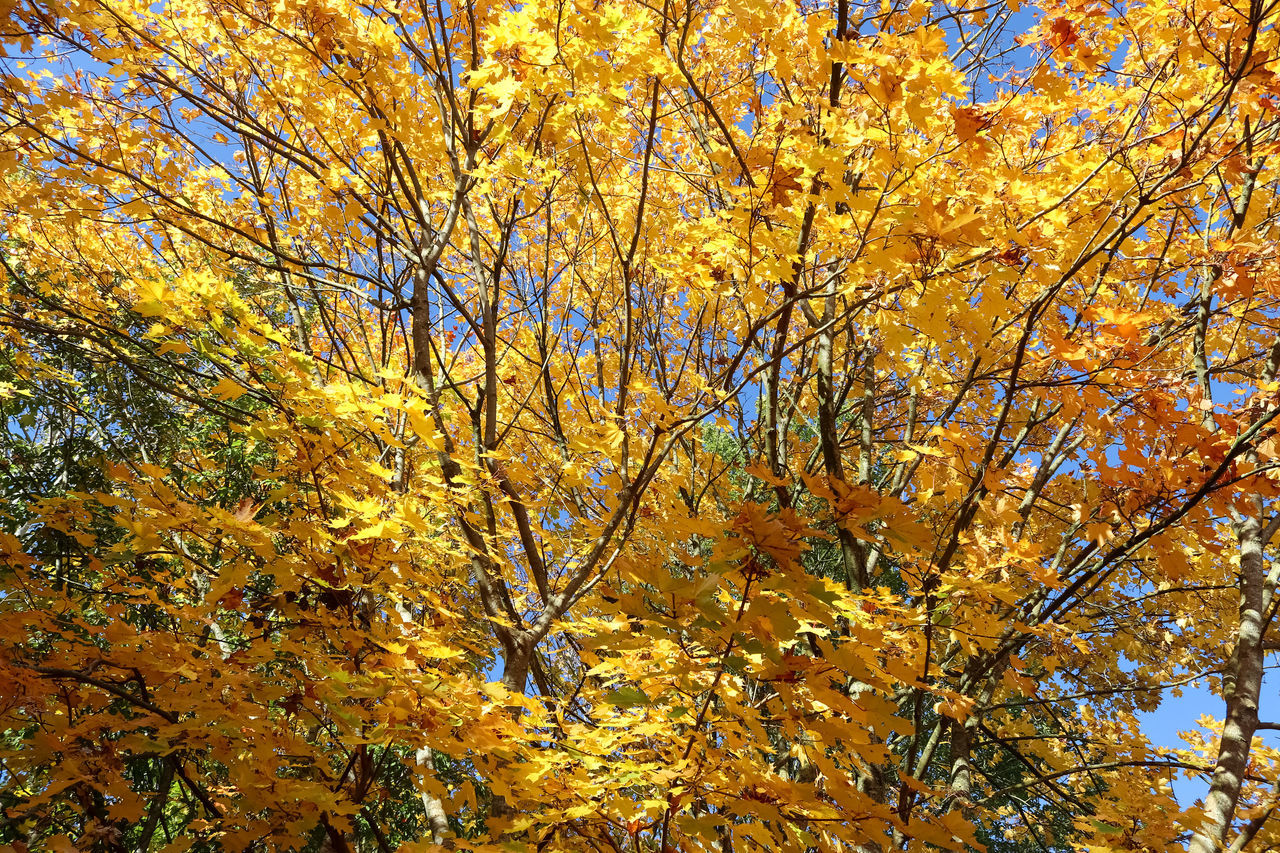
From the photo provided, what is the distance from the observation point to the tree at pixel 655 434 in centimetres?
190

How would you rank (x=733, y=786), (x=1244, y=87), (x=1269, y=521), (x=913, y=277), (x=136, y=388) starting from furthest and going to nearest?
(x=136, y=388), (x=1269, y=521), (x=1244, y=87), (x=913, y=277), (x=733, y=786)

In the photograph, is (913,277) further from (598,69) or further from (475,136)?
(475,136)

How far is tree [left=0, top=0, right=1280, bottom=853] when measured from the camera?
1900mm

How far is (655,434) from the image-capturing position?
2.48m

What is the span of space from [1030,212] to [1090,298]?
0.82 metres

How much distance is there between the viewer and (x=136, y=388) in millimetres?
5469

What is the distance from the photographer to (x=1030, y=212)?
2.40 metres

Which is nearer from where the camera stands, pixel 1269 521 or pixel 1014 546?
pixel 1014 546

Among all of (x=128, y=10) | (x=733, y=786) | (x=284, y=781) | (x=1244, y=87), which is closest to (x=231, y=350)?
(x=284, y=781)

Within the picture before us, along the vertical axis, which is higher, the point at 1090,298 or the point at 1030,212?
the point at 1090,298

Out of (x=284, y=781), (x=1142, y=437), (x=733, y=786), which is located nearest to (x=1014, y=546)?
(x=1142, y=437)

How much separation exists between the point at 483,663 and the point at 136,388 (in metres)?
3.51

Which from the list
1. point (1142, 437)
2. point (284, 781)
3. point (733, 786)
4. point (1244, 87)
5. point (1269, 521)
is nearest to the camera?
point (733, 786)

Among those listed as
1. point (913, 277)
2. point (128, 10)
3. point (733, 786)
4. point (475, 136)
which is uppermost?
point (128, 10)
